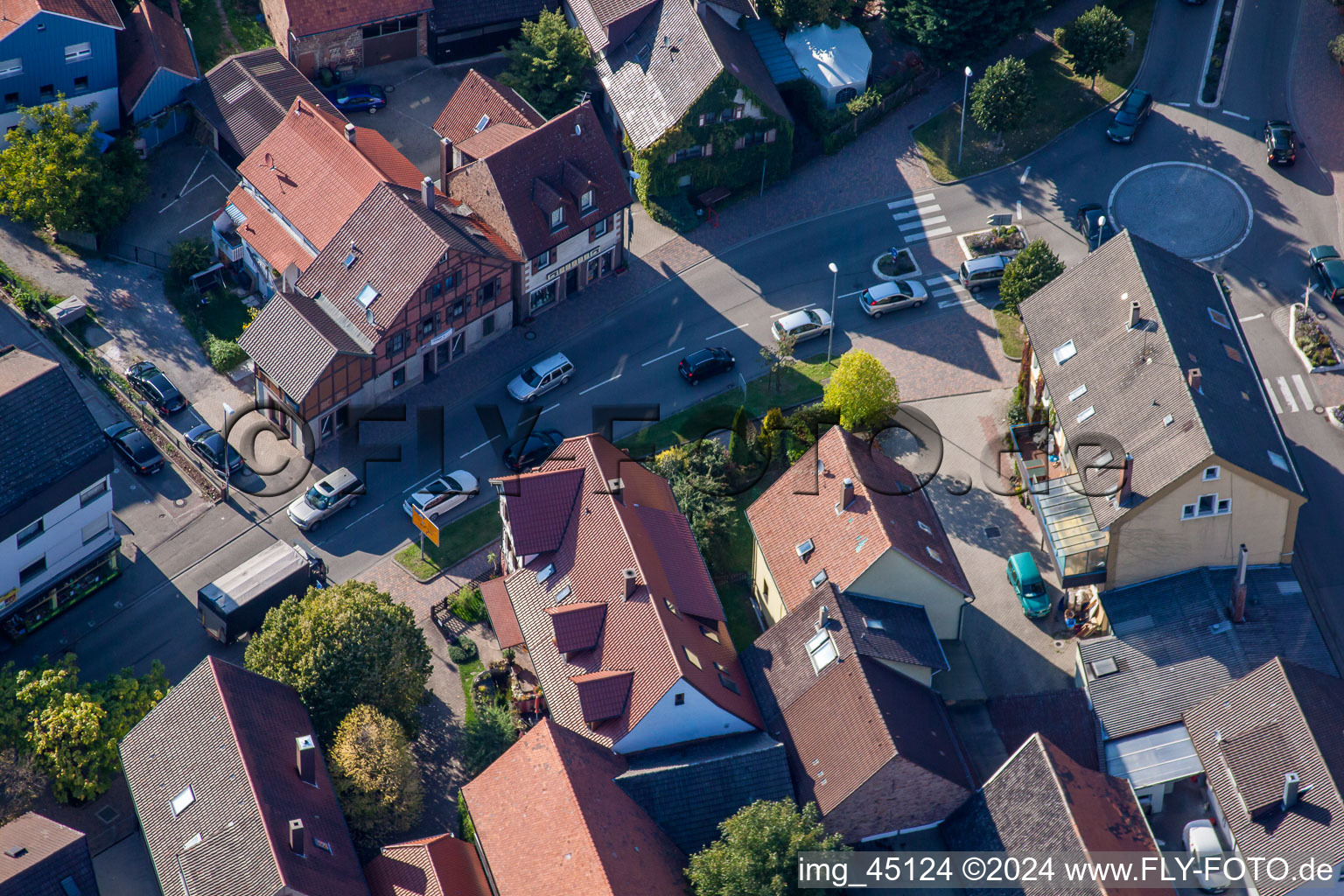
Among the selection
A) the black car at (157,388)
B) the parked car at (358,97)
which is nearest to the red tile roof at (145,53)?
the parked car at (358,97)

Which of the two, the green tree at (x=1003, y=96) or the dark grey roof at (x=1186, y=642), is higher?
the green tree at (x=1003, y=96)

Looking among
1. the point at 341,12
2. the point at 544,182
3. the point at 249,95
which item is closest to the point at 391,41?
the point at 341,12

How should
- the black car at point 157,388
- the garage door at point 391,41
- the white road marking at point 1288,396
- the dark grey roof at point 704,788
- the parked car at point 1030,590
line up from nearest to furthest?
the dark grey roof at point 704,788 → the parked car at point 1030,590 → the white road marking at point 1288,396 → the black car at point 157,388 → the garage door at point 391,41

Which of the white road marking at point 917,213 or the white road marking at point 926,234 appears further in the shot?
the white road marking at point 917,213

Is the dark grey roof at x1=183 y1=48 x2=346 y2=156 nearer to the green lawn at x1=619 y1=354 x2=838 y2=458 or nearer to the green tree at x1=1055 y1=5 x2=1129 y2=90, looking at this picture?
the green lawn at x1=619 y1=354 x2=838 y2=458

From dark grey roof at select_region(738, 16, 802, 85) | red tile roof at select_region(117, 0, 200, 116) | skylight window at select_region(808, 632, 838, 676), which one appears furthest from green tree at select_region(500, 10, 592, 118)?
skylight window at select_region(808, 632, 838, 676)

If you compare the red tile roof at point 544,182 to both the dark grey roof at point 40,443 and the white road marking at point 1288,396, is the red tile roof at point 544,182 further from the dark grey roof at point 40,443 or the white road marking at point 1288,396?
the white road marking at point 1288,396

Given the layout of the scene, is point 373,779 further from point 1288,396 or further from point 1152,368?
point 1288,396
